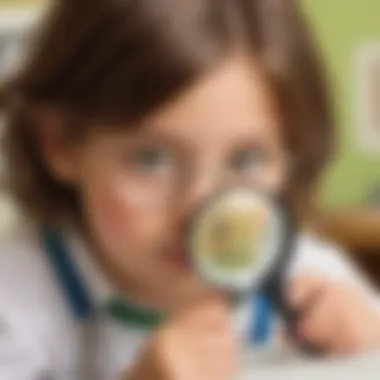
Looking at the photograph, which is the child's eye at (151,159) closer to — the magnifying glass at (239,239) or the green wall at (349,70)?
the magnifying glass at (239,239)

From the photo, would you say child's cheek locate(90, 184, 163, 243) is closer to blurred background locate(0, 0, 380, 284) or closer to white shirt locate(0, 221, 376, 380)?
white shirt locate(0, 221, 376, 380)

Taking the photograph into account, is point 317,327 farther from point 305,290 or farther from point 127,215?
point 127,215

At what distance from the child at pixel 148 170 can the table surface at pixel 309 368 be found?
0.6 inches

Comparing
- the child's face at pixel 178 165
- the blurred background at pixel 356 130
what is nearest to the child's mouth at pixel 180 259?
the child's face at pixel 178 165

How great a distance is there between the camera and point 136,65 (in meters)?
0.46

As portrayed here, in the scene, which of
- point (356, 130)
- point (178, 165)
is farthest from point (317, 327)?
point (356, 130)

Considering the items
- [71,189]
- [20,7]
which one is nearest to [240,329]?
[71,189]

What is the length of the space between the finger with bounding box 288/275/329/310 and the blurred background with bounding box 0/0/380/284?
0.33 ft

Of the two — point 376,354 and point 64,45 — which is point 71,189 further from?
point 376,354

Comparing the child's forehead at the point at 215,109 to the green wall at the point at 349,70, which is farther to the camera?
the green wall at the point at 349,70

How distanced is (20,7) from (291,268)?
27cm

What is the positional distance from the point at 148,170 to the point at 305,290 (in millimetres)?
120

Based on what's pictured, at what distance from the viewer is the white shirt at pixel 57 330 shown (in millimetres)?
500

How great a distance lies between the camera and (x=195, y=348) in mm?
438
